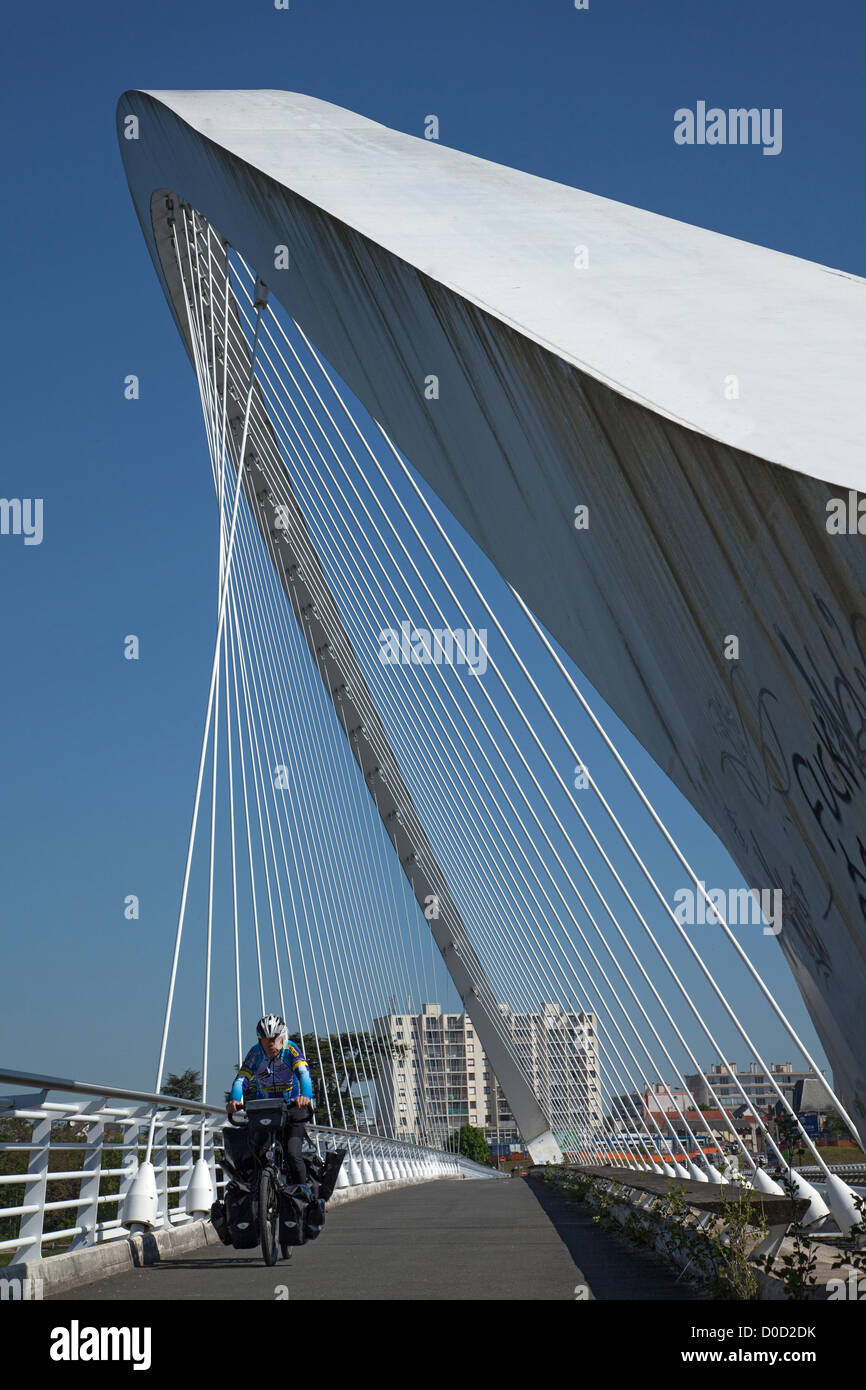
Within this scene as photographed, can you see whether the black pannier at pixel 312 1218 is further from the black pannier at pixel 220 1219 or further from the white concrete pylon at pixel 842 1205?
the white concrete pylon at pixel 842 1205

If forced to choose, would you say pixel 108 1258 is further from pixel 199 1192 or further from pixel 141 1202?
pixel 199 1192

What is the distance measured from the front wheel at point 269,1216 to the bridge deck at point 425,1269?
95mm

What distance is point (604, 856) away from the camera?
12633 mm

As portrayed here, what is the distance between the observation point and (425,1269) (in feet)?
25.6

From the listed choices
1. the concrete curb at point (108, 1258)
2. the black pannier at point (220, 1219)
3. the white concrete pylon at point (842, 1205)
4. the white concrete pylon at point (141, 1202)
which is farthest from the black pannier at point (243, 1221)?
the white concrete pylon at point (842, 1205)

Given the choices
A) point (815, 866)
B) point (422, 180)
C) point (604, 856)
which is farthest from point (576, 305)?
point (604, 856)

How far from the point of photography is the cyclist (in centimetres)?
825

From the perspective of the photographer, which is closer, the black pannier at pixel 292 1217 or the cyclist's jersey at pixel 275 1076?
the black pannier at pixel 292 1217

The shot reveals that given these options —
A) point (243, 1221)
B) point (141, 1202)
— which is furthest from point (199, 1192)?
point (243, 1221)

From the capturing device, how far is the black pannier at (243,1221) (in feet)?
26.3

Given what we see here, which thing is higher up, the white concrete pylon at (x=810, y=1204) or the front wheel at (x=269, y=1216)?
the white concrete pylon at (x=810, y=1204)

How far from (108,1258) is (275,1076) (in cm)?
144

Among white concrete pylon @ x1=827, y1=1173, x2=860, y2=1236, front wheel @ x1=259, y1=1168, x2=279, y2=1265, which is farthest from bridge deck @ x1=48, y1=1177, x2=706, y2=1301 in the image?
white concrete pylon @ x1=827, y1=1173, x2=860, y2=1236
